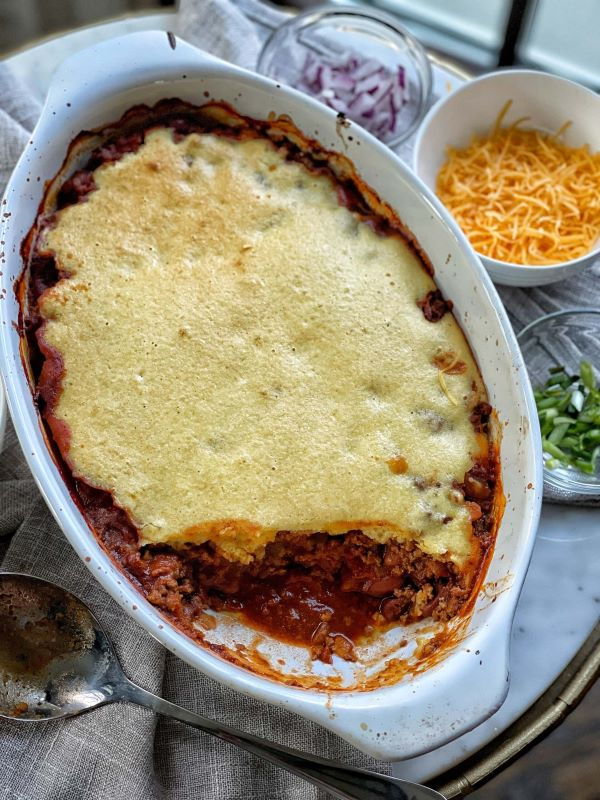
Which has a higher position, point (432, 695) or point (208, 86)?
point (208, 86)

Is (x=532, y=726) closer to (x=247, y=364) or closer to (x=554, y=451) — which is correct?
(x=554, y=451)

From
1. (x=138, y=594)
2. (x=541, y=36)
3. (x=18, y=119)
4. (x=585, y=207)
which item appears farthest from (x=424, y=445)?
(x=541, y=36)

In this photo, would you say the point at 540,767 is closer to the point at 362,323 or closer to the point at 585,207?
the point at 362,323

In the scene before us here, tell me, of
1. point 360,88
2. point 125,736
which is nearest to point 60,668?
point 125,736

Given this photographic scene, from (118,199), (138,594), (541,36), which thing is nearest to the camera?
(138,594)

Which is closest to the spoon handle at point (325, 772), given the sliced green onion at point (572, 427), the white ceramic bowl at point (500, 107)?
the sliced green onion at point (572, 427)

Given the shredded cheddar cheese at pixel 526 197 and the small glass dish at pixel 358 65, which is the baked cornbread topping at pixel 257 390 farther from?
the small glass dish at pixel 358 65
